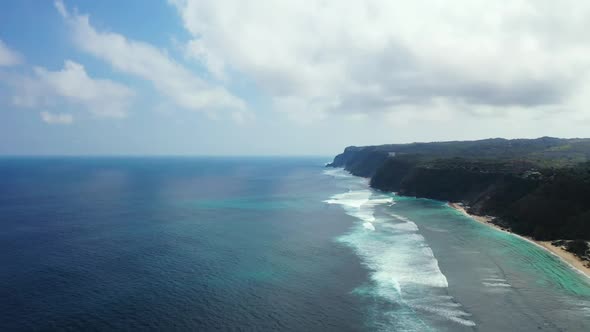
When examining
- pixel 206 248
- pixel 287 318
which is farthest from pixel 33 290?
pixel 287 318

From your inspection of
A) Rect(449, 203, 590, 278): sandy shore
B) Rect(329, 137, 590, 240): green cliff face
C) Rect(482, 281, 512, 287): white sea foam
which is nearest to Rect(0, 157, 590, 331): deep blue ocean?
Rect(482, 281, 512, 287): white sea foam

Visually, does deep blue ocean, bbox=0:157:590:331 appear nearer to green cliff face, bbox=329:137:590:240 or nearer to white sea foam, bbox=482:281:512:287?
white sea foam, bbox=482:281:512:287

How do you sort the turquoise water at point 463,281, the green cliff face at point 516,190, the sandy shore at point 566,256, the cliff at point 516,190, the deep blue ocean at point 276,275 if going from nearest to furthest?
the deep blue ocean at point 276,275 → the turquoise water at point 463,281 → the sandy shore at point 566,256 → the cliff at point 516,190 → the green cliff face at point 516,190

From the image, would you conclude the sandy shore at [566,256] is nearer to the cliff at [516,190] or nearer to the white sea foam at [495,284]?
the cliff at [516,190]

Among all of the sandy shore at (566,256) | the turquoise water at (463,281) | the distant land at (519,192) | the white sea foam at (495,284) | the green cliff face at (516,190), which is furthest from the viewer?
the green cliff face at (516,190)

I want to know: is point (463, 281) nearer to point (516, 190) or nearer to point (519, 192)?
point (519, 192)

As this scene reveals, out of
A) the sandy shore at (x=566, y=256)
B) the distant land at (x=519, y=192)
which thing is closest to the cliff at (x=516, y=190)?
the distant land at (x=519, y=192)
